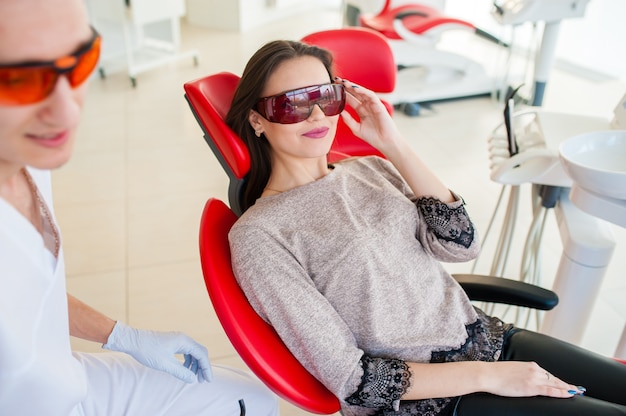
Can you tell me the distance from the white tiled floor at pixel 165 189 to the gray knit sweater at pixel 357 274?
0.77m

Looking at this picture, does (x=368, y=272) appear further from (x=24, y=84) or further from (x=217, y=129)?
(x=24, y=84)

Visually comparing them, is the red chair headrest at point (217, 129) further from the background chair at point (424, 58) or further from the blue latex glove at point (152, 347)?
the background chair at point (424, 58)

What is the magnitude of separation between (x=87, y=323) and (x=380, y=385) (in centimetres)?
61

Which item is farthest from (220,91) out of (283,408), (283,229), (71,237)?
(71,237)

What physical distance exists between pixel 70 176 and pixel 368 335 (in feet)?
7.99

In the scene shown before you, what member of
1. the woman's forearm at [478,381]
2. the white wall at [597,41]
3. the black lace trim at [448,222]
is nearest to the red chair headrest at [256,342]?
the woman's forearm at [478,381]

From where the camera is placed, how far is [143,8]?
4281 mm

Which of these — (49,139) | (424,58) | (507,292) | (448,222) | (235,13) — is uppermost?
(49,139)

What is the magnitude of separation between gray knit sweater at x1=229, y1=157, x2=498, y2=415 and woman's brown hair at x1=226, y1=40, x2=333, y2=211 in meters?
0.10

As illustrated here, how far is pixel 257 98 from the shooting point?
1.31 meters

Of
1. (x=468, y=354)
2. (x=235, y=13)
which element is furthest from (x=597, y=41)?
(x=468, y=354)

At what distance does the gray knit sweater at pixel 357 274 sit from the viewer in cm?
111

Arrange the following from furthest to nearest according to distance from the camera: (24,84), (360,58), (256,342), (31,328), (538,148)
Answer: (360,58), (538,148), (256,342), (31,328), (24,84)

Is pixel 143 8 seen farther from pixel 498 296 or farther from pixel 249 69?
pixel 498 296
